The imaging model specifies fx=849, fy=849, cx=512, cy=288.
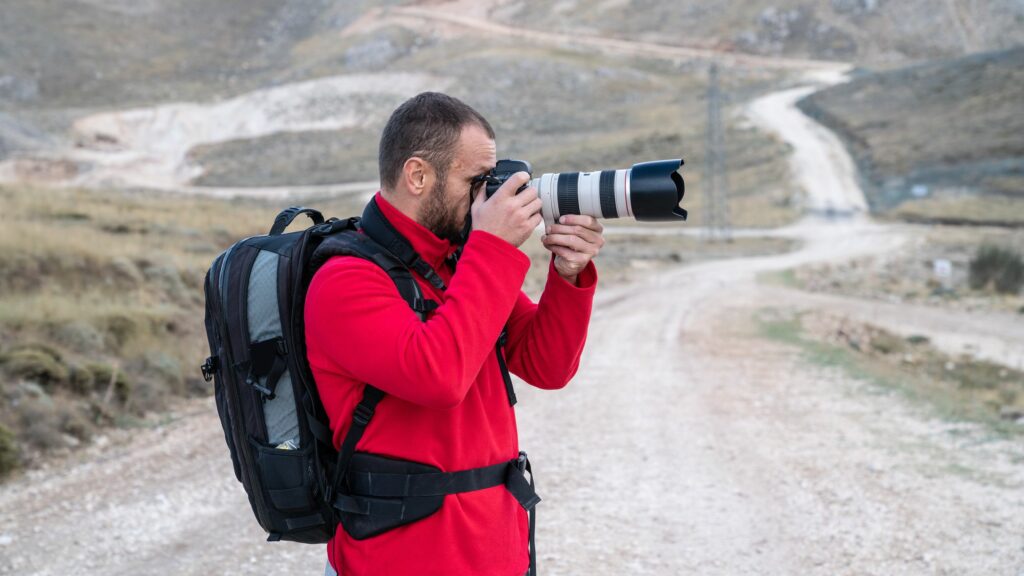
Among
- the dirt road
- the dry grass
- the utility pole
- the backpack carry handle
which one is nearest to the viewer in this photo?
the backpack carry handle

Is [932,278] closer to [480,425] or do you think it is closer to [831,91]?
[480,425]

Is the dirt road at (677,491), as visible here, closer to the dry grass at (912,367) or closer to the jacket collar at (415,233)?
the dry grass at (912,367)

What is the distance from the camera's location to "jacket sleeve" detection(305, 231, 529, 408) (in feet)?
6.08

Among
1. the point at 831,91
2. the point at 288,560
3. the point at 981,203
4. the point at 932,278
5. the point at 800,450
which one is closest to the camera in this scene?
the point at 288,560

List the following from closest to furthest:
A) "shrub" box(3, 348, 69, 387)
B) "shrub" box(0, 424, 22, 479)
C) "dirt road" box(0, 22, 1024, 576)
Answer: "dirt road" box(0, 22, 1024, 576)
"shrub" box(0, 424, 22, 479)
"shrub" box(3, 348, 69, 387)

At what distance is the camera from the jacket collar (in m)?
0.25

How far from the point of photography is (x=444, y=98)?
2088mm

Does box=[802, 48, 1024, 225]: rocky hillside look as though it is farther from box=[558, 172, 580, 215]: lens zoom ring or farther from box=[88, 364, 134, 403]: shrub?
box=[558, 172, 580, 215]: lens zoom ring

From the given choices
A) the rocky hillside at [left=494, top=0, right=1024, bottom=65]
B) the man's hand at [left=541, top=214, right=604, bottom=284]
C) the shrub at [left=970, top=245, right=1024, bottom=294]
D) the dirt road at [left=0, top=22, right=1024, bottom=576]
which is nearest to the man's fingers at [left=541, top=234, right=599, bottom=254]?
the man's hand at [left=541, top=214, right=604, bottom=284]

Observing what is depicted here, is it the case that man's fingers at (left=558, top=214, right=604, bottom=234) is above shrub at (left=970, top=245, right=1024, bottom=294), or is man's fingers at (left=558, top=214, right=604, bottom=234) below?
above

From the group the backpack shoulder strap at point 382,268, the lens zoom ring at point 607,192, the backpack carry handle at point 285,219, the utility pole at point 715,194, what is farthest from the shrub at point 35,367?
the utility pole at point 715,194

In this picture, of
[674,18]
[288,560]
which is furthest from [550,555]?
[674,18]

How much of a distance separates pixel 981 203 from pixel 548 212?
36.6 m

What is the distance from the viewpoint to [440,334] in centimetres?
188
